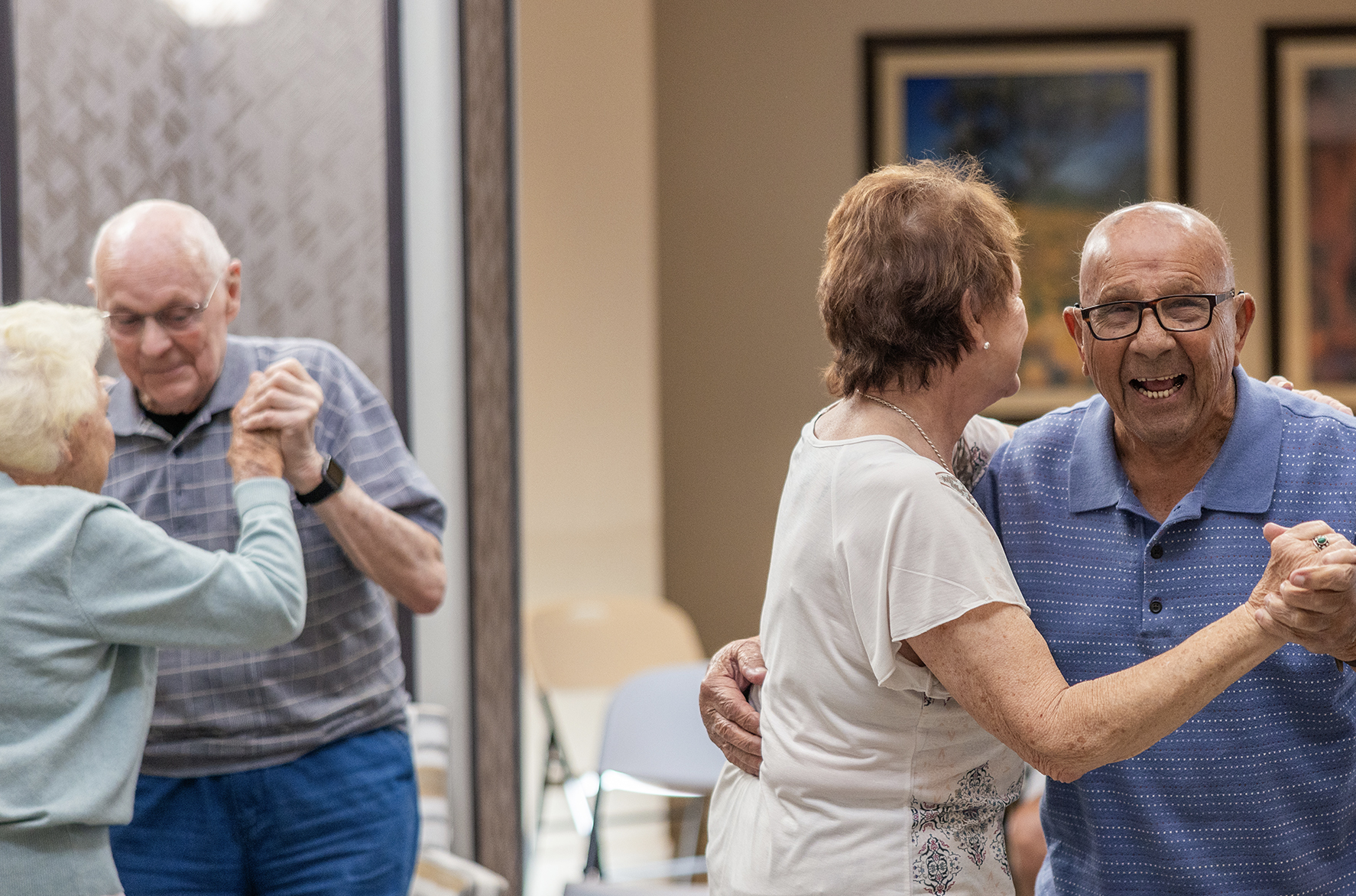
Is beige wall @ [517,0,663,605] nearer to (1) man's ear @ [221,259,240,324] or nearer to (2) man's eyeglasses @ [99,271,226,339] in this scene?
(1) man's ear @ [221,259,240,324]

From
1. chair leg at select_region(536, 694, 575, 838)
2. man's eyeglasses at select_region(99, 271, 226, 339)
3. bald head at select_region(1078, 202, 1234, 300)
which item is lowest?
chair leg at select_region(536, 694, 575, 838)

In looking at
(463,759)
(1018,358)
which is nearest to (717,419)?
(463,759)

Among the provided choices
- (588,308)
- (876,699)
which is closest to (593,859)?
(876,699)

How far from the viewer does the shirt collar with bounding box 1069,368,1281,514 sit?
1.33 metres

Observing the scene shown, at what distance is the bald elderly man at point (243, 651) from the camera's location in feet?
5.62

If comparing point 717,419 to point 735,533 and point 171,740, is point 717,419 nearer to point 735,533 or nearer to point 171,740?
point 735,533

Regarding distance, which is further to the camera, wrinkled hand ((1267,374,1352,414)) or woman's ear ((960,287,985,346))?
wrinkled hand ((1267,374,1352,414))

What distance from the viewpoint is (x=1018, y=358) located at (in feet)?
4.37

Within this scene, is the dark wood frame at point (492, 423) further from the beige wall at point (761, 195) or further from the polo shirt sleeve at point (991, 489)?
the beige wall at point (761, 195)

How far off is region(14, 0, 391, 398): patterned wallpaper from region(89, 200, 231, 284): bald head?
881 mm

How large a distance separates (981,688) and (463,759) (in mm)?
1961

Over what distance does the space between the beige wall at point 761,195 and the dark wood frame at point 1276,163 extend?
0.04 meters

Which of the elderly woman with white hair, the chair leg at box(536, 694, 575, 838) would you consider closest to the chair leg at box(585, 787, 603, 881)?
the chair leg at box(536, 694, 575, 838)

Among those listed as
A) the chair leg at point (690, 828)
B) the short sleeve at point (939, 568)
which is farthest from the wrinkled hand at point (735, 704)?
the chair leg at point (690, 828)
